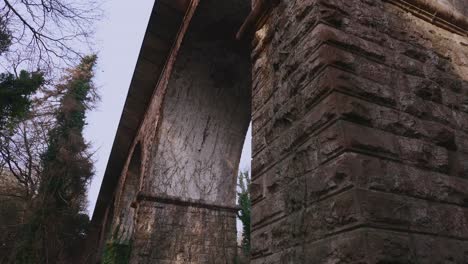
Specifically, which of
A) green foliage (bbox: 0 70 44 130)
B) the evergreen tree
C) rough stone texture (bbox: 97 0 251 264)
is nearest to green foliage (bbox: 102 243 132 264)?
rough stone texture (bbox: 97 0 251 264)

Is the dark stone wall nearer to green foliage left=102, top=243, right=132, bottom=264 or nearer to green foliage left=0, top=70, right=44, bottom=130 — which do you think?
green foliage left=102, top=243, right=132, bottom=264

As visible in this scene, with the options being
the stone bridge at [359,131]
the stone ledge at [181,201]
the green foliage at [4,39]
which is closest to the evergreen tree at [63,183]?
the green foliage at [4,39]

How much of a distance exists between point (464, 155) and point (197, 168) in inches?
192

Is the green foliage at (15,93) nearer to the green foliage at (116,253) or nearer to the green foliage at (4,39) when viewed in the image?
the green foliage at (4,39)

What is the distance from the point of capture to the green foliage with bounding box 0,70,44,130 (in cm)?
715

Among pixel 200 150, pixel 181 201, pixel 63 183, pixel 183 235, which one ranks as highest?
pixel 63 183

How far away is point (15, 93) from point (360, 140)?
299 inches

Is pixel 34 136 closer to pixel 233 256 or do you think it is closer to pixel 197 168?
pixel 197 168

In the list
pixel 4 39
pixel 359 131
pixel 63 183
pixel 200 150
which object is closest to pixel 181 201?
pixel 200 150

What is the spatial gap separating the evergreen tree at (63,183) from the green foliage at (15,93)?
2.23 m

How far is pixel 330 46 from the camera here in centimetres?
188

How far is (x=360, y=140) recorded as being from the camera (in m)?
1.61

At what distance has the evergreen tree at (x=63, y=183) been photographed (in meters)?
10.1

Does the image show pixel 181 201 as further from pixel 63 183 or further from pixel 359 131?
pixel 63 183
